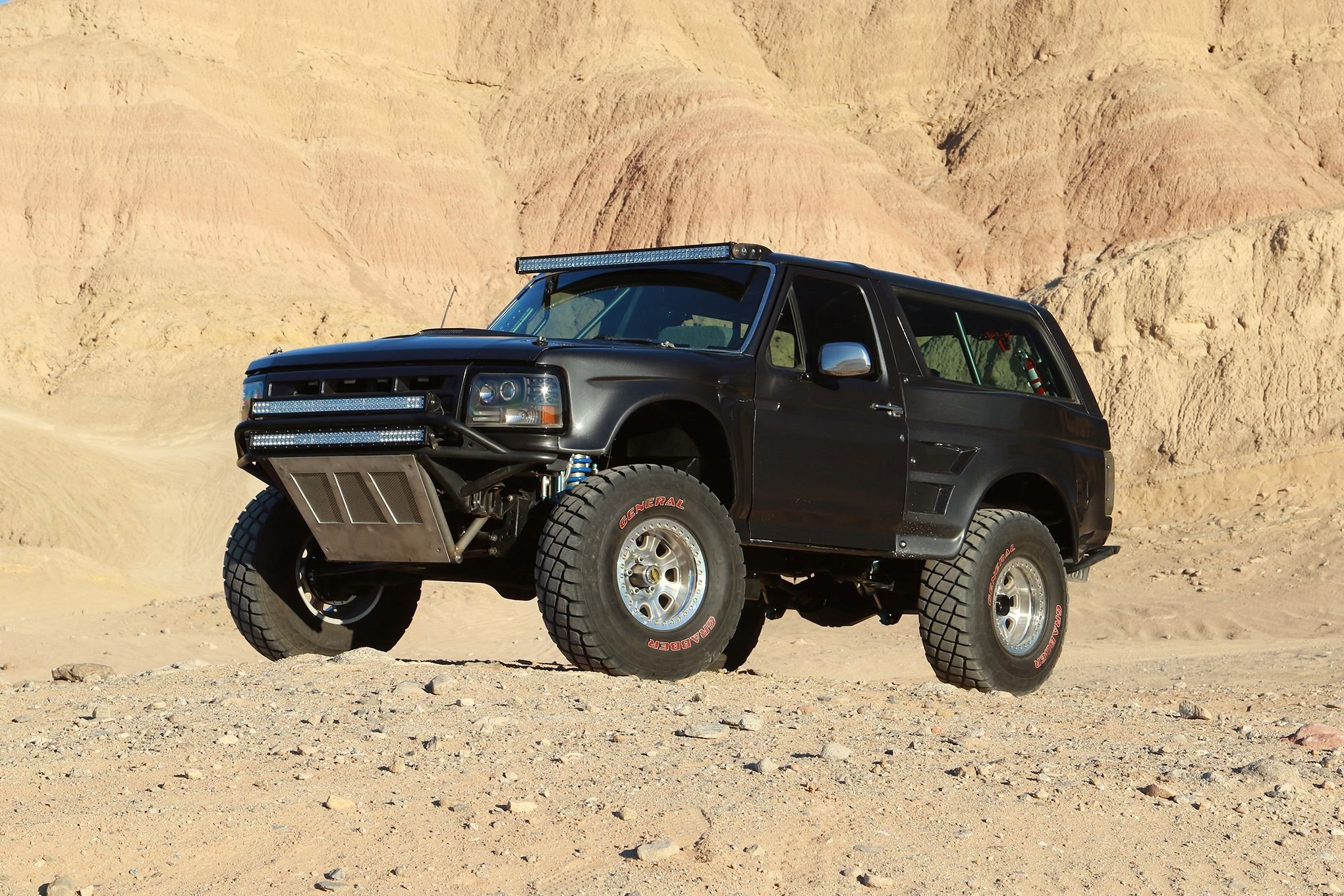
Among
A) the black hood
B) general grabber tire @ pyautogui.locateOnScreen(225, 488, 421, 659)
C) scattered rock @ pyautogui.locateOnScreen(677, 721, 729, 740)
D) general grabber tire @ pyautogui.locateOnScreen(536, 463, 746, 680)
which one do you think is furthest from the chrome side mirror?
general grabber tire @ pyautogui.locateOnScreen(225, 488, 421, 659)

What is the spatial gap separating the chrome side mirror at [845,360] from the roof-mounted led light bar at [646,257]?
0.71 metres

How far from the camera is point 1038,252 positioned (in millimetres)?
61375

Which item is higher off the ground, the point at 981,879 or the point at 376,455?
the point at 376,455

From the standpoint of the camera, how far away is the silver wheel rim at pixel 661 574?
7199 mm

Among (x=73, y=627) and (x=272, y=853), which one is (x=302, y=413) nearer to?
(x=272, y=853)

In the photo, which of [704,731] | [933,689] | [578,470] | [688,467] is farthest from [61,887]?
[933,689]

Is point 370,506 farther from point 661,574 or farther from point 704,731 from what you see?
point 704,731

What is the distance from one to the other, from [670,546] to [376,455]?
4.53 feet

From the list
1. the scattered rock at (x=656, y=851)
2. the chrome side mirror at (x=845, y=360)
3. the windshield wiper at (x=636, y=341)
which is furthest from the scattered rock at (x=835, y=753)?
the windshield wiper at (x=636, y=341)

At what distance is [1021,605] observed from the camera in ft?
30.6

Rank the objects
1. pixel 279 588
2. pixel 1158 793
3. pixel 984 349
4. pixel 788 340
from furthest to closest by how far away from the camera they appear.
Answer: pixel 984 349
pixel 279 588
pixel 788 340
pixel 1158 793

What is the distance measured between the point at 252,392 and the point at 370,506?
1049mm

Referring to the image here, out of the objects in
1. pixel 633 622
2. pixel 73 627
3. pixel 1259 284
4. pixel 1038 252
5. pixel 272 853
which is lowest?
pixel 73 627

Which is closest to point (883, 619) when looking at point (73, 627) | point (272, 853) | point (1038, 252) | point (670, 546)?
point (670, 546)
